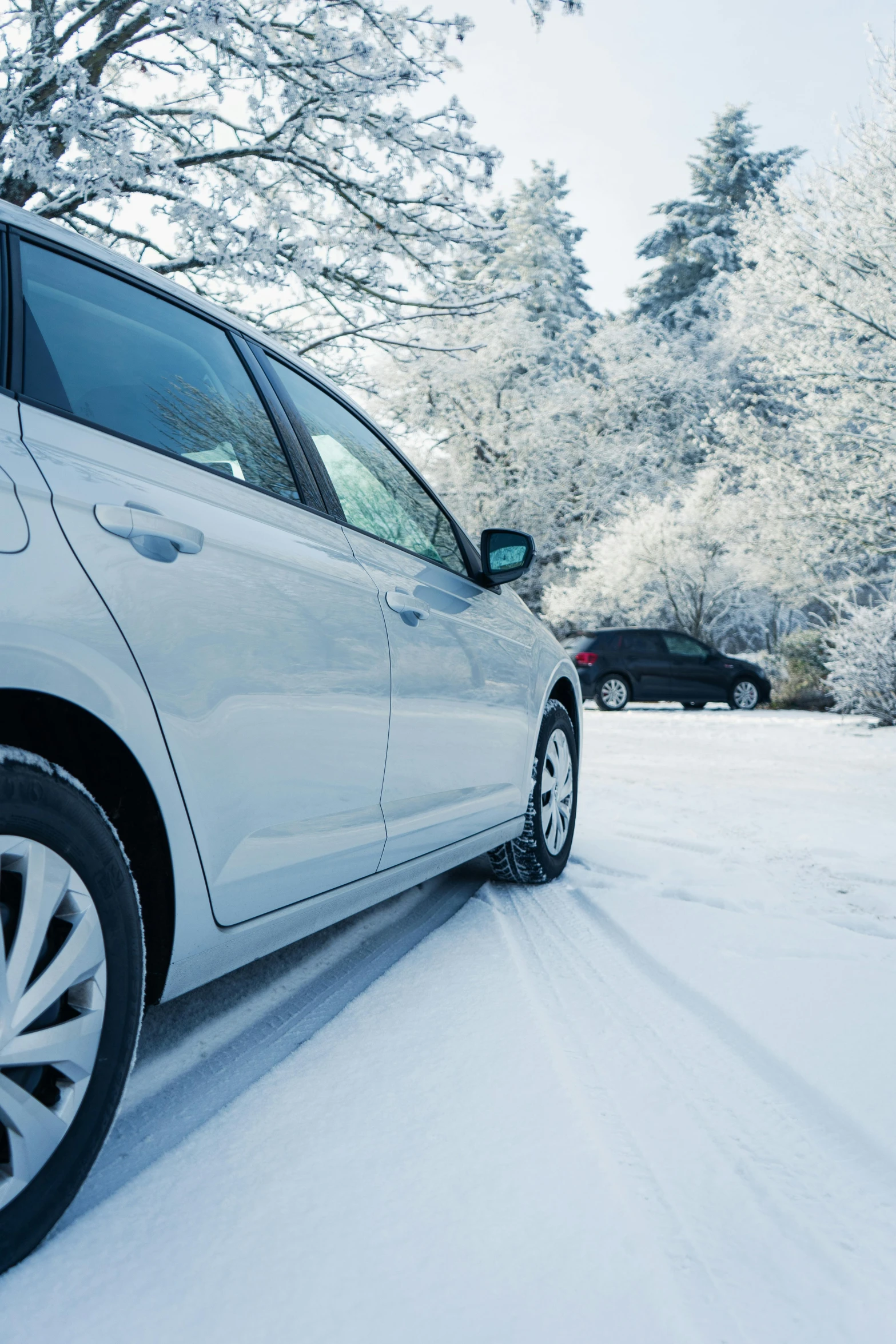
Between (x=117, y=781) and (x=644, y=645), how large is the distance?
16514mm

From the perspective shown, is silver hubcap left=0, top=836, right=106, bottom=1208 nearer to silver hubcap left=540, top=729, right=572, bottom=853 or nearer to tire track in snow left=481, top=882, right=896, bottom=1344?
tire track in snow left=481, top=882, right=896, bottom=1344

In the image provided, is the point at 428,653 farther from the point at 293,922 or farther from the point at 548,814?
the point at 548,814

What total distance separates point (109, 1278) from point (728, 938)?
2364 mm

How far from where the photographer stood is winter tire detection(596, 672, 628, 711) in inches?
690

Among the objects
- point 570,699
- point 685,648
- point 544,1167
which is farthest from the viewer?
point 685,648

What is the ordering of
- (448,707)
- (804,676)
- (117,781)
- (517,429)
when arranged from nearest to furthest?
1. (117,781)
2. (448,707)
3. (804,676)
4. (517,429)

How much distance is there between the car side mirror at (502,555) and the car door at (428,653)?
82 millimetres

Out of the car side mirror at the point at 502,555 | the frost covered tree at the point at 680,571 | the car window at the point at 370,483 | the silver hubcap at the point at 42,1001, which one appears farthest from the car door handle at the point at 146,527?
the frost covered tree at the point at 680,571

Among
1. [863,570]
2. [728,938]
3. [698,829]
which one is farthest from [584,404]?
[728,938]

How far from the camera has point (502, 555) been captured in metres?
3.63

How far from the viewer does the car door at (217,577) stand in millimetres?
1676

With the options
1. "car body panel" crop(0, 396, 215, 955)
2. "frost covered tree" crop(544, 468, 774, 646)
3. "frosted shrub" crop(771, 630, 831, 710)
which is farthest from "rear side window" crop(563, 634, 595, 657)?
"car body panel" crop(0, 396, 215, 955)

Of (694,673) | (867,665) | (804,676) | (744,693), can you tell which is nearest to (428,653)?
(867,665)

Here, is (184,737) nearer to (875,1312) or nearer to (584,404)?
(875,1312)
